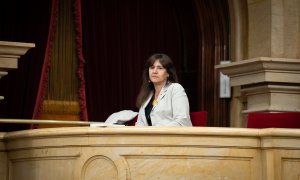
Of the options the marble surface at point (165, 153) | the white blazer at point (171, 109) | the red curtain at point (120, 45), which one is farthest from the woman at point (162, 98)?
the red curtain at point (120, 45)

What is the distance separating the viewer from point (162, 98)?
20.6 feet

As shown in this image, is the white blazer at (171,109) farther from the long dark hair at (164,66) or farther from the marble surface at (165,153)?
the marble surface at (165,153)

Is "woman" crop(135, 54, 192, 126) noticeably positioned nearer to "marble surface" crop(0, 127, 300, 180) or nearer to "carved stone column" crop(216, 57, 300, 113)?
"marble surface" crop(0, 127, 300, 180)

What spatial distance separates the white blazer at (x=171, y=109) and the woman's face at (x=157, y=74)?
0.27ft

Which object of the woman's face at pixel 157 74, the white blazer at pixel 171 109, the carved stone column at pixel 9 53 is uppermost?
the carved stone column at pixel 9 53

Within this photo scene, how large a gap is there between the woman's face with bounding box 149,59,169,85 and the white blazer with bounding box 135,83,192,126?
3.2 inches

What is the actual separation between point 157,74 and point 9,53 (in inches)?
49.8

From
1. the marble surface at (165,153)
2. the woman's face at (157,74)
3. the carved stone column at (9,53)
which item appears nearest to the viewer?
the marble surface at (165,153)

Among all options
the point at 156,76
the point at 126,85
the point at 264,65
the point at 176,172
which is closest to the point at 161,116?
the point at 156,76

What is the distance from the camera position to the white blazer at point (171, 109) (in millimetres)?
6059

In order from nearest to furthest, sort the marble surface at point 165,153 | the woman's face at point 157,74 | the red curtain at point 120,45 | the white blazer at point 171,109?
the marble surface at point 165,153 → the white blazer at point 171,109 → the woman's face at point 157,74 → the red curtain at point 120,45

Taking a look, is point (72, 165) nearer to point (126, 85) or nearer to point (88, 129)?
point (88, 129)

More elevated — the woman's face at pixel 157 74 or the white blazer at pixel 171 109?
the woman's face at pixel 157 74

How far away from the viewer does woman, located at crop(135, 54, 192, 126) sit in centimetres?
611
